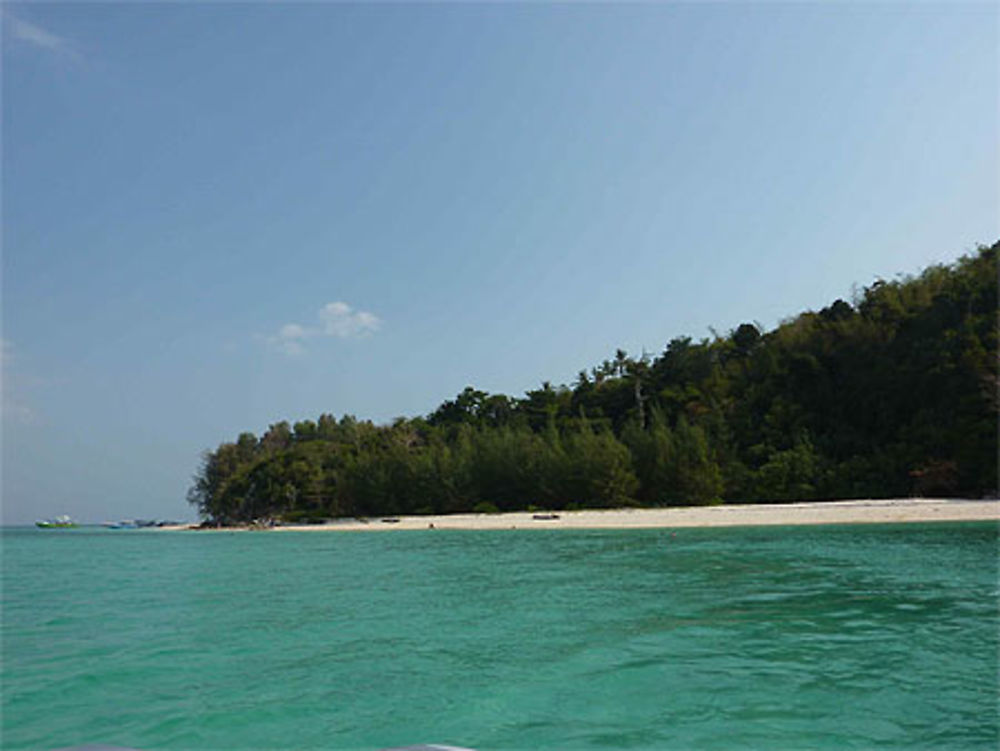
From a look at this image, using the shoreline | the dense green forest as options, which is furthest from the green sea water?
the dense green forest

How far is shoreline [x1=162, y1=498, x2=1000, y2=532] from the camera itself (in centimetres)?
2247

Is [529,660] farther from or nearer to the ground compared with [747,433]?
nearer to the ground

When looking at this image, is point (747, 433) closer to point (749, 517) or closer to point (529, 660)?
point (749, 517)

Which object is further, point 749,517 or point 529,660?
point 749,517

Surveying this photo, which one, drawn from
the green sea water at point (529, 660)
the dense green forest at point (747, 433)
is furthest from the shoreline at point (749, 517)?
the green sea water at point (529, 660)

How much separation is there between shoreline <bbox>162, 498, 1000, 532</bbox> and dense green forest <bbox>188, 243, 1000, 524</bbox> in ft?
8.45

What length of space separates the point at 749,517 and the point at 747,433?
39.1ft

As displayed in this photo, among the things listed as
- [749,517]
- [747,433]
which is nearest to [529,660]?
[749,517]

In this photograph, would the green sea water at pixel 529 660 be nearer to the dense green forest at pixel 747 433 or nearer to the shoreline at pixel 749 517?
the shoreline at pixel 749 517

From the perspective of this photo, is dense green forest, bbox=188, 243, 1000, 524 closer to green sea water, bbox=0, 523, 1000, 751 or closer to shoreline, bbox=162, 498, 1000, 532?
shoreline, bbox=162, 498, 1000, 532

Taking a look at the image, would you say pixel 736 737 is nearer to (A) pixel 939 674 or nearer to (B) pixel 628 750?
(B) pixel 628 750

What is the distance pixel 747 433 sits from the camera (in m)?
35.8

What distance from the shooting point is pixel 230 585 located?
1181cm

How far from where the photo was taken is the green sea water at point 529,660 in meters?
3.90
